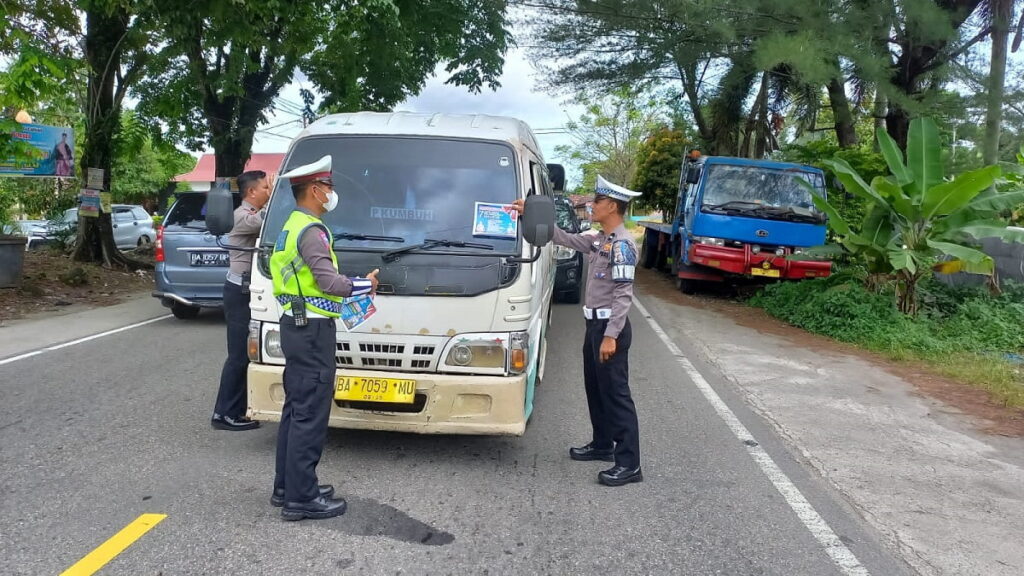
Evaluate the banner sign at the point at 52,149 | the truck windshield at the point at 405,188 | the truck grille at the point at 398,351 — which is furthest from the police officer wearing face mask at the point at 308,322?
the banner sign at the point at 52,149

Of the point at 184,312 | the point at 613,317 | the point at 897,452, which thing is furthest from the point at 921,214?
the point at 184,312

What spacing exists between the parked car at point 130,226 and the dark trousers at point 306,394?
2141 cm

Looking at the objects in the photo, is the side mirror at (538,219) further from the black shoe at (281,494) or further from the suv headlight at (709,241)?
the suv headlight at (709,241)

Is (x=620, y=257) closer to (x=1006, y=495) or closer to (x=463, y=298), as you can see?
(x=463, y=298)

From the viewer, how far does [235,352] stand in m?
5.55

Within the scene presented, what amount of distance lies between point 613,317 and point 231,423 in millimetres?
2849

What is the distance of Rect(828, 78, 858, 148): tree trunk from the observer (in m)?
15.4

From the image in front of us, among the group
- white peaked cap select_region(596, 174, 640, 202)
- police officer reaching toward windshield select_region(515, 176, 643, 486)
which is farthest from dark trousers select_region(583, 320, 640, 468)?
white peaked cap select_region(596, 174, 640, 202)

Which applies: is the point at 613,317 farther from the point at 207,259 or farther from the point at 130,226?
the point at 130,226

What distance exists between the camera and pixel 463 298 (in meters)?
4.68

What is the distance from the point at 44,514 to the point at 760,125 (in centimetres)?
2241

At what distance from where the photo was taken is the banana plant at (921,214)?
9586 mm

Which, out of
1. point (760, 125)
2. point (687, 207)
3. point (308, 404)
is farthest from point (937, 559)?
point (760, 125)

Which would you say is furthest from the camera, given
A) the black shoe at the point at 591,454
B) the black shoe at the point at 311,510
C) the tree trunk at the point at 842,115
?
the tree trunk at the point at 842,115
